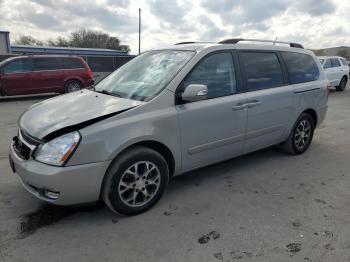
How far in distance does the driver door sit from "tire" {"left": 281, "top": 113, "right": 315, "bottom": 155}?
4.36 ft

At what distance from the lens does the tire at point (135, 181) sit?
3094mm

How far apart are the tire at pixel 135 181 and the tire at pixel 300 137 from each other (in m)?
2.57

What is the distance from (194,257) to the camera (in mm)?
2676

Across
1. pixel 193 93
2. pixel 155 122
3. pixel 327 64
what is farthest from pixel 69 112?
pixel 327 64

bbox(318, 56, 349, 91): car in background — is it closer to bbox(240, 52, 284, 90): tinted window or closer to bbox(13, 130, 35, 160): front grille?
bbox(240, 52, 284, 90): tinted window

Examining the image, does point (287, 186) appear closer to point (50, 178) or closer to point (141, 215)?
point (141, 215)

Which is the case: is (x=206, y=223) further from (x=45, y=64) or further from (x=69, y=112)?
(x=45, y=64)

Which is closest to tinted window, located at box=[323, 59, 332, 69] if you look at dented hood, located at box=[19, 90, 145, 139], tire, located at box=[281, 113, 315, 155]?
tire, located at box=[281, 113, 315, 155]

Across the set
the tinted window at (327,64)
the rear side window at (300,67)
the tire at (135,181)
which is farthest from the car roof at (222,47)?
the tinted window at (327,64)

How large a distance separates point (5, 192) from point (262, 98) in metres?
3.43

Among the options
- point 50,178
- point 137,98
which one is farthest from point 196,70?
point 50,178

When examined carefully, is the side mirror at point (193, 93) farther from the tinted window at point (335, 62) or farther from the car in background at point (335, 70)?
the tinted window at point (335, 62)

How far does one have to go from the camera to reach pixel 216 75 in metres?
3.89

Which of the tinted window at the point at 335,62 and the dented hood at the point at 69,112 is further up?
the tinted window at the point at 335,62
